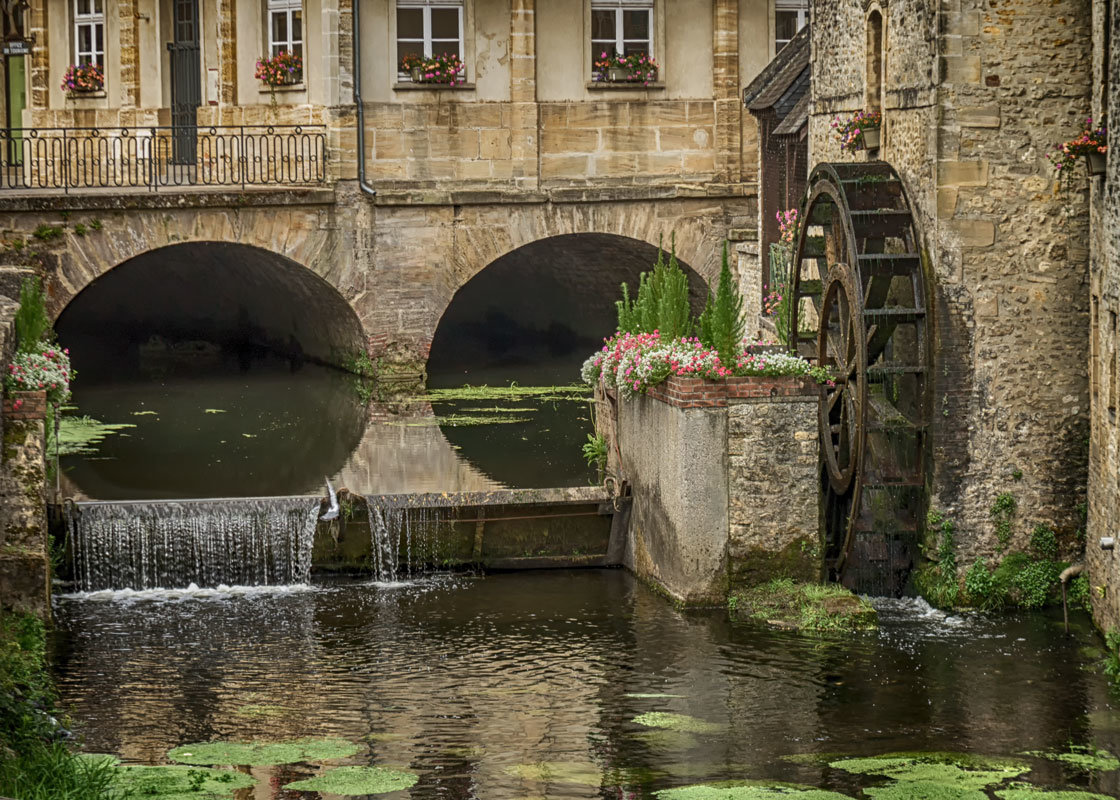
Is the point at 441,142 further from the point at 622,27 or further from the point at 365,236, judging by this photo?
the point at 622,27

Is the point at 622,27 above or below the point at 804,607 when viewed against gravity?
above

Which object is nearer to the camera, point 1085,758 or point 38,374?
point 1085,758

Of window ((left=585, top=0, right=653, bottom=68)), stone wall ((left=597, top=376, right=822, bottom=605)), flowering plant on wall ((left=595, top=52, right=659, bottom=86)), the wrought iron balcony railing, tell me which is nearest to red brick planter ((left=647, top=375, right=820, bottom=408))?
stone wall ((left=597, top=376, right=822, bottom=605))

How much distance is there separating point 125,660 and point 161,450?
793cm

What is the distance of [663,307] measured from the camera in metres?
13.4

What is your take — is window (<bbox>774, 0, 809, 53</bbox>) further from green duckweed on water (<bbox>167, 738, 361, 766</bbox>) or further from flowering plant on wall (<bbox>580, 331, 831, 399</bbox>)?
green duckweed on water (<bbox>167, 738, 361, 766</bbox>)

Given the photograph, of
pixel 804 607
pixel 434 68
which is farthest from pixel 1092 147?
pixel 434 68

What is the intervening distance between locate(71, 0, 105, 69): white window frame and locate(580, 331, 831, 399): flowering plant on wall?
13358 millimetres

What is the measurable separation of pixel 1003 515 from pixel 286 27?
543 inches

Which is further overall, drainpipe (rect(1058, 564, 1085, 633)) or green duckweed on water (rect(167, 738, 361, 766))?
drainpipe (rect(1058, 564, 1085, 633))

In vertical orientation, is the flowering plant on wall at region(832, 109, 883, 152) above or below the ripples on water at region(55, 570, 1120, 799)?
above

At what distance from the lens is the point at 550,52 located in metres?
23.6

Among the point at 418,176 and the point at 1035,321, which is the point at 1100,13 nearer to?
the point at 1035,321

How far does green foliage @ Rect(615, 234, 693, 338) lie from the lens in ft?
43.7
